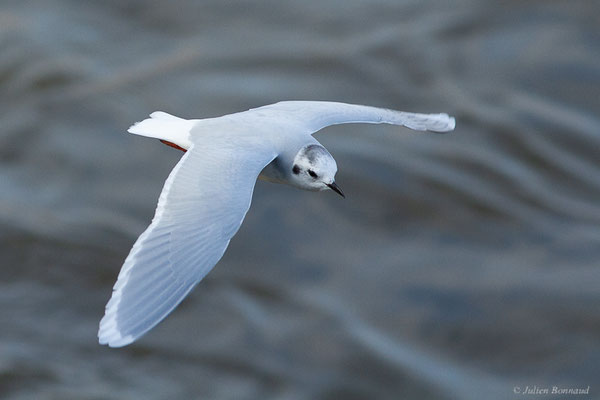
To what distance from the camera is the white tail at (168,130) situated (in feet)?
20.4

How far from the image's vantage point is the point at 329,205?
9672 mm

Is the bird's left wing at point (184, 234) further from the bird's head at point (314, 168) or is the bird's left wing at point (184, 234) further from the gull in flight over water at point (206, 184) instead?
the bird's head at point (314, 168)

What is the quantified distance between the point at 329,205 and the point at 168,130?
3542 millimetres

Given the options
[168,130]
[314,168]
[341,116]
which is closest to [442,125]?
[341,116]

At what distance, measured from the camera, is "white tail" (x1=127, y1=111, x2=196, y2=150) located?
6.22 meters

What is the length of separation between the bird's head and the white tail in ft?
2.18

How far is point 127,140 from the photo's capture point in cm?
1018
